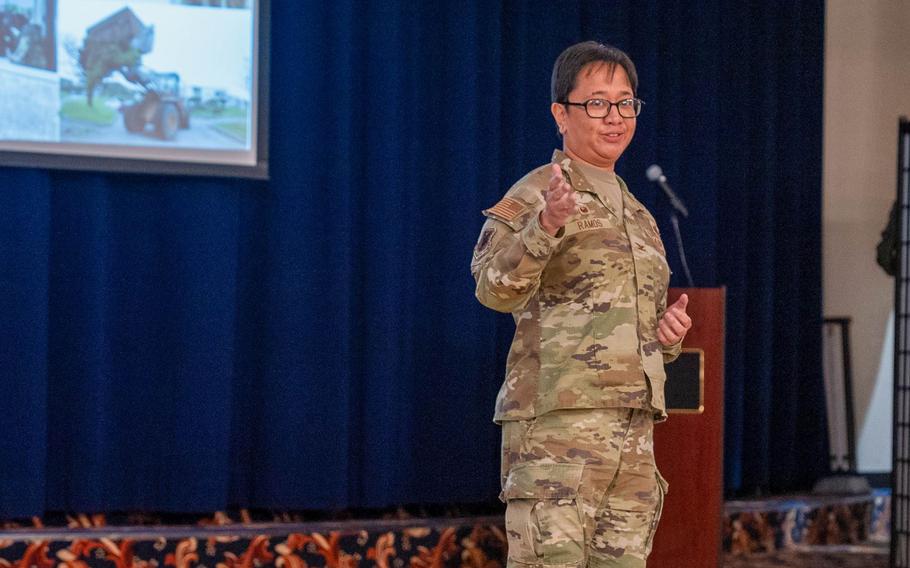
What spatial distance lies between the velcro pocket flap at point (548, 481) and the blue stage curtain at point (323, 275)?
5.43 ft

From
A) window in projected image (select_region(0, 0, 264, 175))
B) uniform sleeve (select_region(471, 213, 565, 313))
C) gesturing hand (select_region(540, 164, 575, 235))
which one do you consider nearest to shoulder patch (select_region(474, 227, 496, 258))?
uniform sleeve (select_region(471, 213, 565, 313))

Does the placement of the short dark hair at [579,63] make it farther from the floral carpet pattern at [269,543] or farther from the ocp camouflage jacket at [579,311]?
the floral carpet pattern at [269,543]

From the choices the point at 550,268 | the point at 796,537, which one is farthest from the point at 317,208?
the point at 796,537

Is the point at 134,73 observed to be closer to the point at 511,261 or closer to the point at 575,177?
the point at 575,177

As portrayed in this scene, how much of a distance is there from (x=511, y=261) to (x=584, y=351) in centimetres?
25

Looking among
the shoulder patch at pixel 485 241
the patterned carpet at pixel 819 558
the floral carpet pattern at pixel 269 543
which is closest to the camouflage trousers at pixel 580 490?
the shoulder patch at pixel 485 241

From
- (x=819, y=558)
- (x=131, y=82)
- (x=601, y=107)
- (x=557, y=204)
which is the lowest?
(x=819, y=558)

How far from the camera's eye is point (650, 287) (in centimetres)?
200

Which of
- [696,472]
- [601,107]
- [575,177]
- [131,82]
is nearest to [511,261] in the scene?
[575,177]

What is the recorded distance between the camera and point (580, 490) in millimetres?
1842

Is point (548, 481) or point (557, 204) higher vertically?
point (557, 204)

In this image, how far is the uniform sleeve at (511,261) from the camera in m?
1.73

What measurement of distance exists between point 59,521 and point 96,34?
59.2 inches

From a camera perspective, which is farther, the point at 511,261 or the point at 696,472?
the point at 696,472
